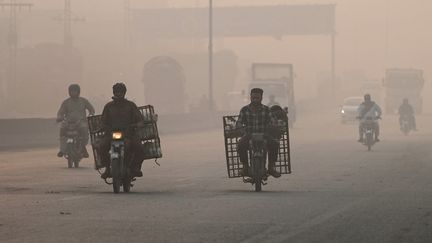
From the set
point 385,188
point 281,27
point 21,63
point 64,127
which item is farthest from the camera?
point 21,63

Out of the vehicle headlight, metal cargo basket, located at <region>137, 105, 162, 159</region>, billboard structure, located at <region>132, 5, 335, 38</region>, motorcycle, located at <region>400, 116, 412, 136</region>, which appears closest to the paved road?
metal cargo basket, located at <region>137, 105, 162, 159</region>

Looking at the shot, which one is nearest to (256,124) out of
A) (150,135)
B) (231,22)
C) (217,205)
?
(150,135)

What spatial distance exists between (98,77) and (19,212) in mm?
129745

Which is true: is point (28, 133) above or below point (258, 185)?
above

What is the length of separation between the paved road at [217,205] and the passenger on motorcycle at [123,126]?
49 centimetres

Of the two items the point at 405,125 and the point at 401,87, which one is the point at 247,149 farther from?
the point at 401,87

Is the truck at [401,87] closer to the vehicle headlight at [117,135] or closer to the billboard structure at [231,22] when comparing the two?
the billboard structure at [231,22]

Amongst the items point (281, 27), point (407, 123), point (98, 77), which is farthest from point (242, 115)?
point (98, 77)

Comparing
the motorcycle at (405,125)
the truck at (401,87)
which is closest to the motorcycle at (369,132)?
the motorcycle at (405,125)

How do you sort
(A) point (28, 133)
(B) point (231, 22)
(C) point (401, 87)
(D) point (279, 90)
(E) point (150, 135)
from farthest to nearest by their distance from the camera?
(B) point (231, 22), (C) point (401, 87), (D) point (279, 90), (A) point (28, 133), (E) point (150, 135)

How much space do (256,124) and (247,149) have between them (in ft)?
1.36

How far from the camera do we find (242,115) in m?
20.0

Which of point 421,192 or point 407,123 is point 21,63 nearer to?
point 407,123

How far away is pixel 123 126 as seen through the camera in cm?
1909
